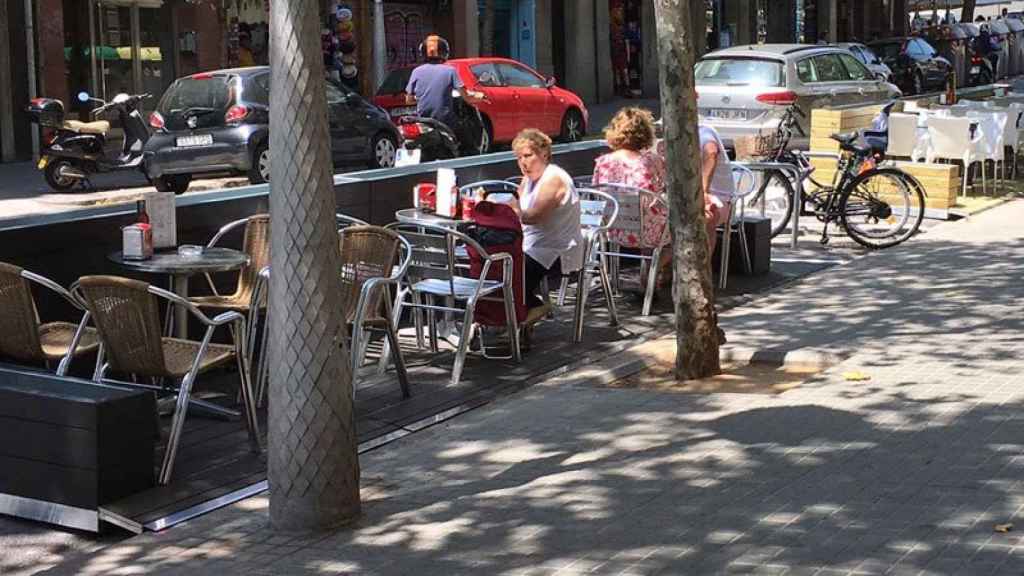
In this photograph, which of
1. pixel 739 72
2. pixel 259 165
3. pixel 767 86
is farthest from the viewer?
pixel 739 72

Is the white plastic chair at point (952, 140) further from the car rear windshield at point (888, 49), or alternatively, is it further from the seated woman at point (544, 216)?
the car rear windshield at point (888, 49)

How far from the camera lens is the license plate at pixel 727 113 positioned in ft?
64.8

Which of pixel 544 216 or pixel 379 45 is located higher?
pixel 379 45

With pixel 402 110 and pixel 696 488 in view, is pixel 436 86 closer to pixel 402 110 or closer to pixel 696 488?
pixel 402 110

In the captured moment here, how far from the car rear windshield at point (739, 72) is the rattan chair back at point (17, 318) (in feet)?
45.9

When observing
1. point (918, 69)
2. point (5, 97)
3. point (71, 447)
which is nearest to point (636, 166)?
point (71, 447)

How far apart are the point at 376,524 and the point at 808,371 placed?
3425 millimetres

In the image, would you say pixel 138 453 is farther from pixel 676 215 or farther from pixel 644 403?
pixel 676 215

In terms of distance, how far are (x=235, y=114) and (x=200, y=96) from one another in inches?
23.6

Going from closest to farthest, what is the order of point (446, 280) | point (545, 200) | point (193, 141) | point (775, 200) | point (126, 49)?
point (446, 280)
point (545, 200)
point (775, 200)
point (193, 141)
point (126, 49)

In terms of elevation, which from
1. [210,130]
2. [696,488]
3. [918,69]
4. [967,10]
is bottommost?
[696,488]

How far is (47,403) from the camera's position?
6.29m

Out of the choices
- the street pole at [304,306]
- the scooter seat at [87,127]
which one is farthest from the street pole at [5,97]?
the street pole at [304,306]

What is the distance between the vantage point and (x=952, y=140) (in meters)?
16.5
